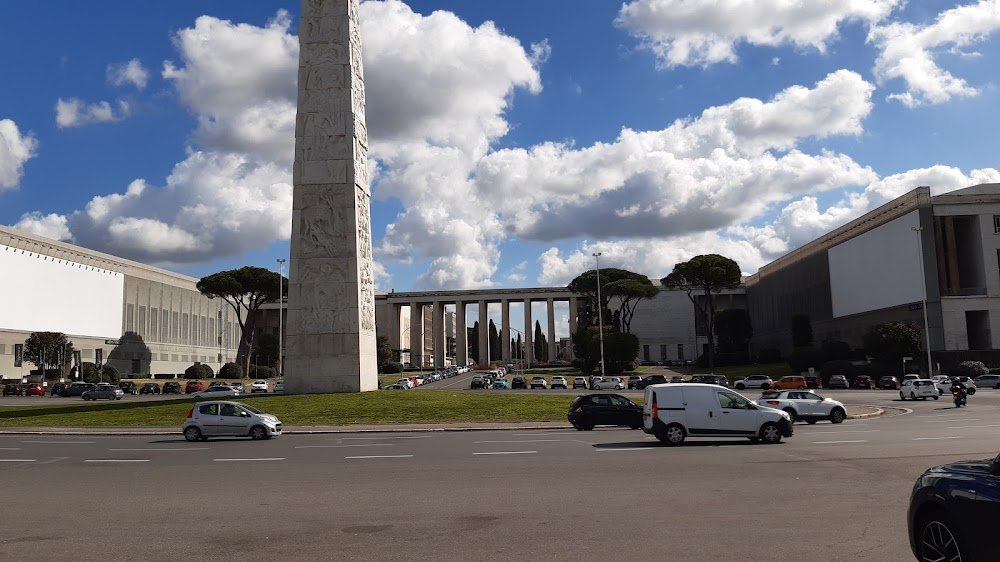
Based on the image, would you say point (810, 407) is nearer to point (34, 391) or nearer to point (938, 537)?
point (938, 537)

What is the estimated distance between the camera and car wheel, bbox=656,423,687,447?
2086 centimetres

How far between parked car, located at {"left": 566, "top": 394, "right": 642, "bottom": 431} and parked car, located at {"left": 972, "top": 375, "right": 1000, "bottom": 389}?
52.1 m

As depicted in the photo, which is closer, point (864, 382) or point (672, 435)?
point (672, 435)

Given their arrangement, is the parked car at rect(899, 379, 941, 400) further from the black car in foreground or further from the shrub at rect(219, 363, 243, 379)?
the shrub at rect(219, 363, 243, 379)

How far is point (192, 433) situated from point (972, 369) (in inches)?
2769

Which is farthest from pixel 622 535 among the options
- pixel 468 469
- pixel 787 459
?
pixel 787 459

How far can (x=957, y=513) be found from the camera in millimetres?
6230

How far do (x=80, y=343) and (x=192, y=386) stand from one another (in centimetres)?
3386

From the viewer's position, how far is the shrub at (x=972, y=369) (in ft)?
232

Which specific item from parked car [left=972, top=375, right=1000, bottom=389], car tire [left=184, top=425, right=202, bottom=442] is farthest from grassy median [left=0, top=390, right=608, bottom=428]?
parked car [left=972, top=375, right=1000, bottom=389]

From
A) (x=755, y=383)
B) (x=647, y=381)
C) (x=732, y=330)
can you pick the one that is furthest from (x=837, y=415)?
(x=732, y=330)

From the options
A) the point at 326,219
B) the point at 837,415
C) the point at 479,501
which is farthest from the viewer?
the point at 326,219

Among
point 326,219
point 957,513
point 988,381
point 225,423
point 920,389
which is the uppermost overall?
point 326,219

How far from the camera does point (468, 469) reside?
16.0 metres
